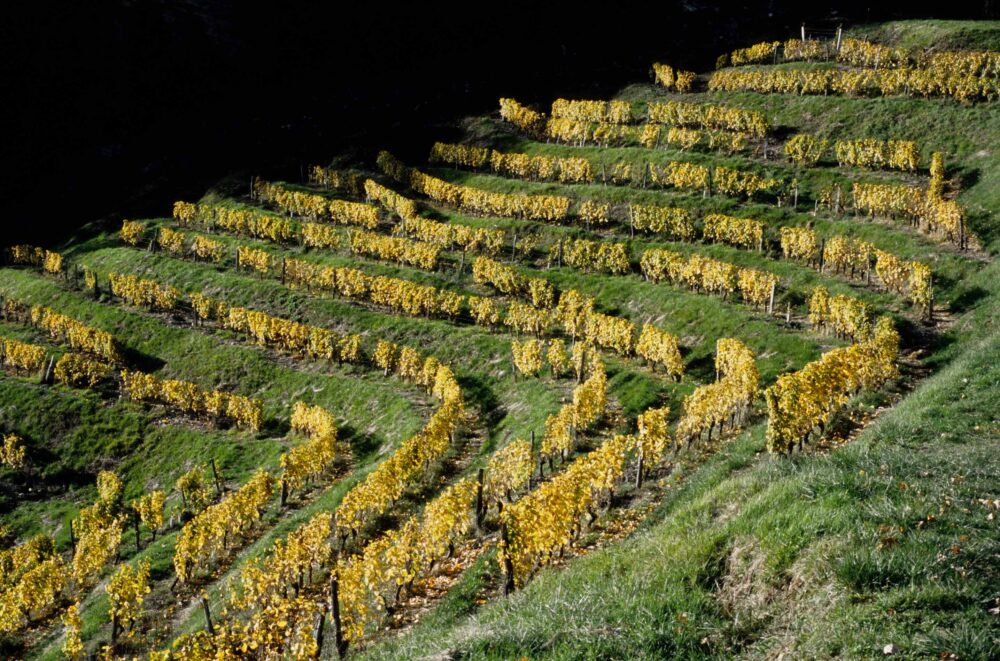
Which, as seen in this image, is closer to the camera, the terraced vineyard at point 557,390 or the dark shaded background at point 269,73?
the terraced vineyard at point 557,390

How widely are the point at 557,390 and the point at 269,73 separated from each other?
399ft

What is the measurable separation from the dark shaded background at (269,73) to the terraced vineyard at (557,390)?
550 inches

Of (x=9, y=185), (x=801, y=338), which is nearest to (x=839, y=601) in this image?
(x=801, y=338)

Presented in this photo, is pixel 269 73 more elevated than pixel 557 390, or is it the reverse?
pixel 269 73

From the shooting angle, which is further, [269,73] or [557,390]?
[269,73]

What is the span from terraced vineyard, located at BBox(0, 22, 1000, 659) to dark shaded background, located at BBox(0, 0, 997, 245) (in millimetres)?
13964

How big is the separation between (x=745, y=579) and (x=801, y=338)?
37.9 meters

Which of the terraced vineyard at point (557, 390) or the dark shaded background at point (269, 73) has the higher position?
the dark shaded background at point (269, 73)

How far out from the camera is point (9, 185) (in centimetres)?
11981

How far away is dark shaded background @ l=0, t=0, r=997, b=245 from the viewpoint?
117312 millimetres

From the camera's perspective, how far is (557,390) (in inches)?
1945

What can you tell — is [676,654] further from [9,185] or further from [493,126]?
[9,185]

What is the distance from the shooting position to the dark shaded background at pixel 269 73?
117312mm

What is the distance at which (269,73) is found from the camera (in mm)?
140000
